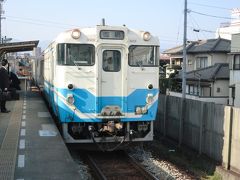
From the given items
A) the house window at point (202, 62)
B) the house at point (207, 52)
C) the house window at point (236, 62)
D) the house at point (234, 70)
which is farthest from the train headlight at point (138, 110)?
the house window at point (202, 62)

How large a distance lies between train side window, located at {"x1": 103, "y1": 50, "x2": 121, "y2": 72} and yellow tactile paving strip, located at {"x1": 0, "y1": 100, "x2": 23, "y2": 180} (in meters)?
2.75

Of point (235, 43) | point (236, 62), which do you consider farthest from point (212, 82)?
point (235, 43)

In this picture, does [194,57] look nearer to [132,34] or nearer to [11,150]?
[132,34]

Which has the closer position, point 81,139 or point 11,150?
point 11,150

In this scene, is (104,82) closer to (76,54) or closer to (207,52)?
(76,54)

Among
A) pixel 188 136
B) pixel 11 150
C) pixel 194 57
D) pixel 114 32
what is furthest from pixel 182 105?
pixel 194 57

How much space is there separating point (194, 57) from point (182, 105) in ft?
98.2

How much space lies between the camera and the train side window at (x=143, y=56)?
1052cm

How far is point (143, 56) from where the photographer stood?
1059cm

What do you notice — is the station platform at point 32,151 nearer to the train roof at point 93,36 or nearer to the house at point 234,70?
the train roof at point 93,36

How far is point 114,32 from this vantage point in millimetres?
10297

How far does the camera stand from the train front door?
1031 centimetres

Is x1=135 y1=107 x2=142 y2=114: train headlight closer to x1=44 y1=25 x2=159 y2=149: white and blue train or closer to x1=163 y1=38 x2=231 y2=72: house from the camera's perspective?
x1=44 y1=25 x2=159 y2=149: white and blue train

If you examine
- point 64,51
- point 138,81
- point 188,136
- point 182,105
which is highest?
point 64,51
